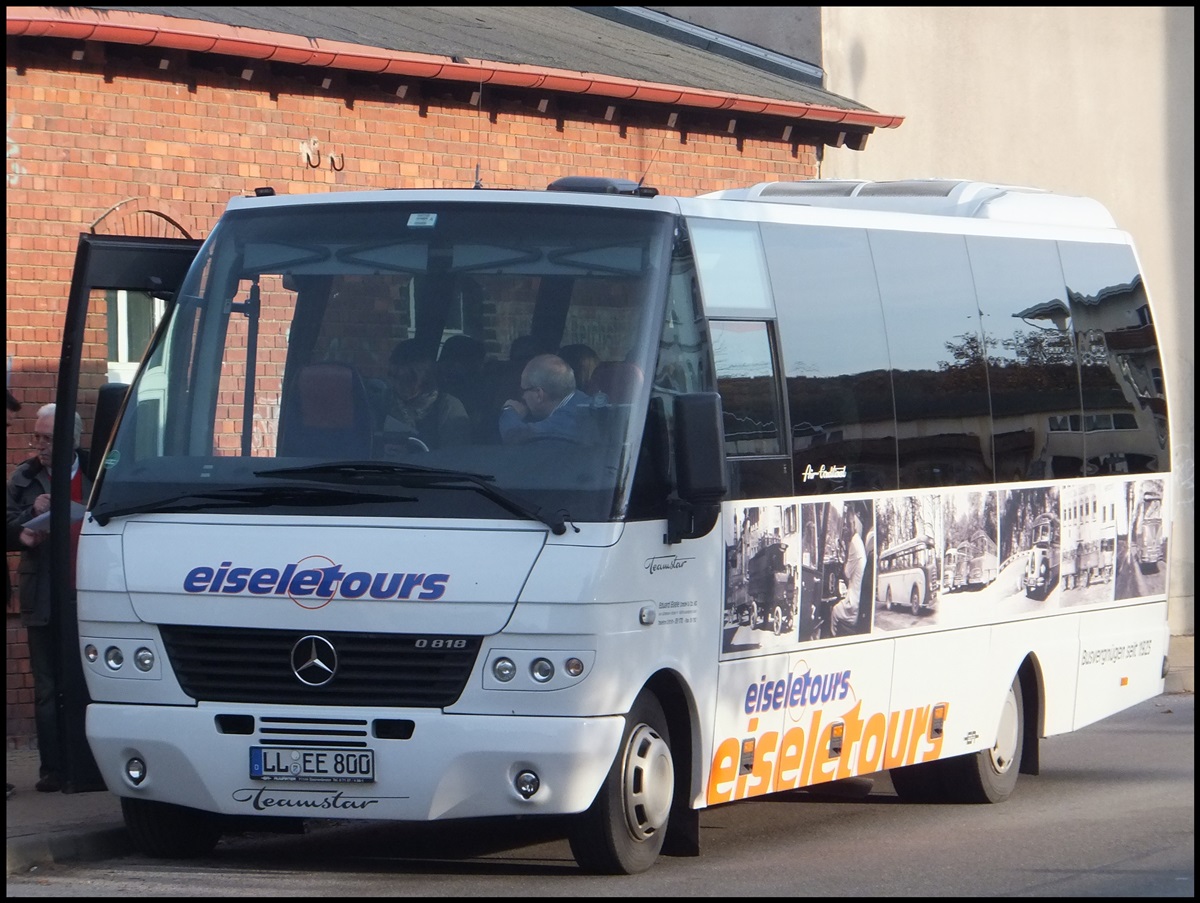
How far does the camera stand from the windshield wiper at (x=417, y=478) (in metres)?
8.31

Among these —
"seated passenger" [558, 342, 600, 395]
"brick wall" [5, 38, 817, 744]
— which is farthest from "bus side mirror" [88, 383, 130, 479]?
"brick wall" [5, 38, 817, 744]

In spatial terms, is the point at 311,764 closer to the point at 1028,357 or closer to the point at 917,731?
the point at 917,731

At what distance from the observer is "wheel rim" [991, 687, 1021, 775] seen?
11656 mm

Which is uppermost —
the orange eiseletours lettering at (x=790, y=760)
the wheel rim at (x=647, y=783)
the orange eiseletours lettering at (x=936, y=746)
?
the wheel rim at (x=647, y=783)

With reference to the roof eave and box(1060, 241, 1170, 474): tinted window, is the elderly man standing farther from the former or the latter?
box(1060, 241, 1170, 474): tinted window

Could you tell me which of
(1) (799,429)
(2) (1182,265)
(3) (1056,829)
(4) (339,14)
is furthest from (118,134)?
(2) (1182,265)

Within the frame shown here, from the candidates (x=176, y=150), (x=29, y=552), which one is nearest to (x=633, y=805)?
(x=29, y=552)

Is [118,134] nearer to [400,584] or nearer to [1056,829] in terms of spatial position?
[400,584]

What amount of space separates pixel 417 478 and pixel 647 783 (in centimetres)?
152

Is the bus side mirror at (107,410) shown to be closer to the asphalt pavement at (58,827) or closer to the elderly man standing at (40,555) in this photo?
the elderly man standing at (40,555)

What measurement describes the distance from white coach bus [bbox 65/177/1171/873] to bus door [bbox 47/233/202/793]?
7.6 inches

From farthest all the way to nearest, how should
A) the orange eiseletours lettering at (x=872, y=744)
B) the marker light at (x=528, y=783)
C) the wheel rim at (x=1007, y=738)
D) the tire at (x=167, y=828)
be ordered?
the wheel rim at (x=1007, y=738) < the orange eiseletours lettering at (x=872, y=744) < the tire at (x=167, y=828) < the marker light at (x=528, y=783)

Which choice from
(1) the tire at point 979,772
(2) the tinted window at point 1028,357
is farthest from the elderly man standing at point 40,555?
(2) the tinted window at point 1028,357

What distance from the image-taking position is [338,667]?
8383mm
